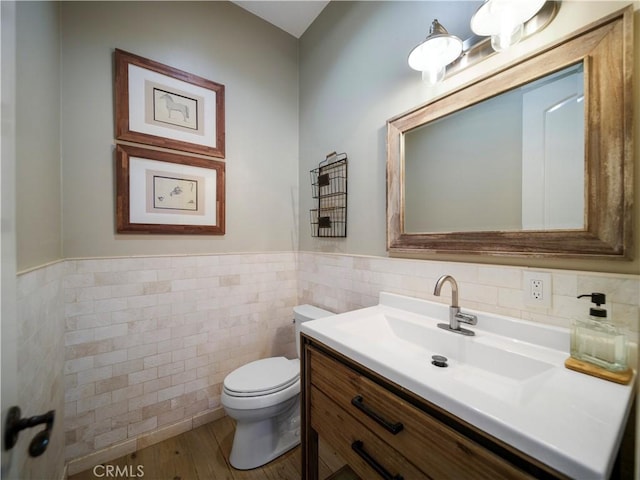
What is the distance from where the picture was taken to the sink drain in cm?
90

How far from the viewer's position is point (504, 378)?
0.82 metres

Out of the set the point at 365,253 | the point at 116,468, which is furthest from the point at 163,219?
the point at 116,468

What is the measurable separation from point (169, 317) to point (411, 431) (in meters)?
1.48

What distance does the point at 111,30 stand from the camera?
1.40m

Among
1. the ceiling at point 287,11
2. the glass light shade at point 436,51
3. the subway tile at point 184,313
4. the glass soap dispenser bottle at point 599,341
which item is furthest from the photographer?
the ceiling at point 287,11

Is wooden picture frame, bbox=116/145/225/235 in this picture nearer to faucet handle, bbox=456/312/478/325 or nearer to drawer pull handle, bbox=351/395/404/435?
drawer pull handle, bbox=351/395/404/435

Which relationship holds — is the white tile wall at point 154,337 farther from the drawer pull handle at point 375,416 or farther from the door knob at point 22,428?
the drawer pull handle at point 375,416

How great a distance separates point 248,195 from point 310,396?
1385 mm

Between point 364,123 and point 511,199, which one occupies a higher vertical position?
point 364,123

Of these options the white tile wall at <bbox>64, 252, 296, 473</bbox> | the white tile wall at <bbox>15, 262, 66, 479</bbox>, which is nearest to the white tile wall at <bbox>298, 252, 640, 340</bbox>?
the white tile wall at <bbox>64, 252, 296, 473</bbox>

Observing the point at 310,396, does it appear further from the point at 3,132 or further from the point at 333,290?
the point at 3,132

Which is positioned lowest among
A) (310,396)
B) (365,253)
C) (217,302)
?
(310,396)

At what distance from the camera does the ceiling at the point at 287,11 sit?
179 centimetres

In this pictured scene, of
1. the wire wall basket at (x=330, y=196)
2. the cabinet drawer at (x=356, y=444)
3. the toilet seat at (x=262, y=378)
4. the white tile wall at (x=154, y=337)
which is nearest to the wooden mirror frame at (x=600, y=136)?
the cabinet drawer at (x=356, y=444)
